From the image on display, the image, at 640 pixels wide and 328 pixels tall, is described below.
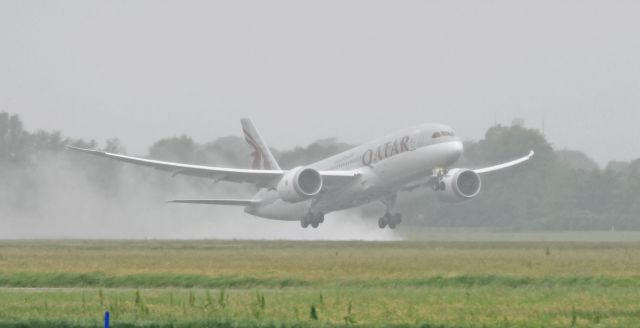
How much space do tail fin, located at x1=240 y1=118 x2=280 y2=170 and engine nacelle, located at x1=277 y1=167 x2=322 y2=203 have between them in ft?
31.7

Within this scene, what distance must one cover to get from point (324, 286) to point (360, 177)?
32665 millimetres

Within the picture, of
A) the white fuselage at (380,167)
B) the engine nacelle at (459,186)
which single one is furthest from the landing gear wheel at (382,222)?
the engine nacelle at (459,186)

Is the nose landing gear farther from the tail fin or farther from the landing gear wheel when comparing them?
the tail fin

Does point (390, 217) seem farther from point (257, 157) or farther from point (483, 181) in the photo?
point (483, 181)

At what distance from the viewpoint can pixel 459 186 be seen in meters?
68.0

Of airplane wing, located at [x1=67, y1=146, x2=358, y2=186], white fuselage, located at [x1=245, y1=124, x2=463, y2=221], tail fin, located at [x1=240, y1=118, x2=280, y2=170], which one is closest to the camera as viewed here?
white fuselage, located at [x1=245, y1=124, x2=463, y2=221]

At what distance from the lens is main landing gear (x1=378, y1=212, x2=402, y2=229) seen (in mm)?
68312

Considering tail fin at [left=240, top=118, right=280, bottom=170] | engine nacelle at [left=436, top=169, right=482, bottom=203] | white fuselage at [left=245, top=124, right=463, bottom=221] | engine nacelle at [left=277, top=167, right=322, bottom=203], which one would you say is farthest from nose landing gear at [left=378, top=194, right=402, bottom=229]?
tail fin at [left=240, top=118, right=280, bottom=170]

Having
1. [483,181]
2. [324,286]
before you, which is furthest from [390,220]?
[324,286]

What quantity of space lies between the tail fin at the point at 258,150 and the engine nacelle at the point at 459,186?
11.2m

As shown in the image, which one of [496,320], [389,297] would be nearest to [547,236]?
[389,297]

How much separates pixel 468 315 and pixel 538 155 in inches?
2572

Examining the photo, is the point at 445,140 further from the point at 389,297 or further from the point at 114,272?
the point at 389,297

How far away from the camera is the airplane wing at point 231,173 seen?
6575cm
